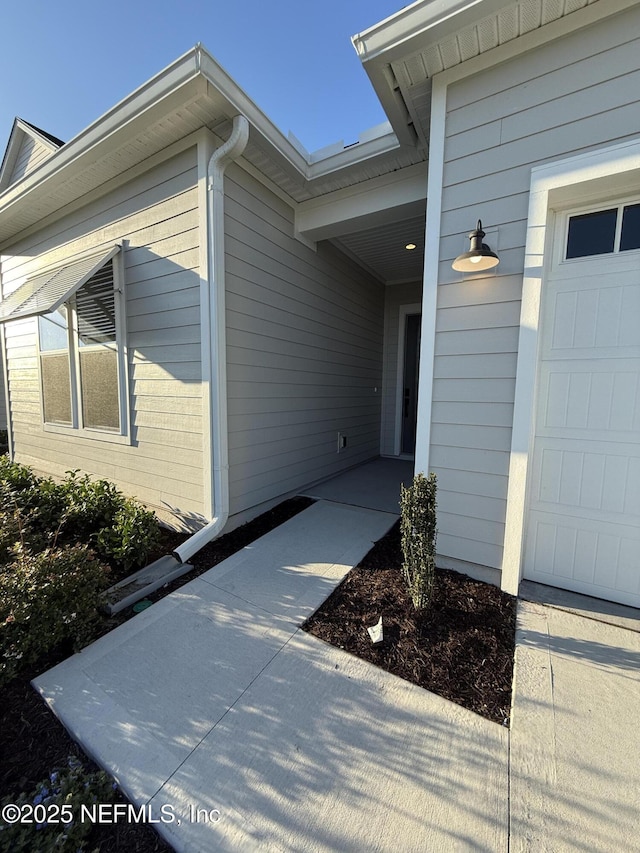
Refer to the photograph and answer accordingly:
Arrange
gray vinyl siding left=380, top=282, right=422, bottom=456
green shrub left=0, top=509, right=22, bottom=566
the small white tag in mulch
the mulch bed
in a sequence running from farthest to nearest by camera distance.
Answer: gray vinyl siding left=380, top=282, right=422, bottom=456, green shrub left=0, top=509, right=22, bottom=566, the small white tag in mulch, the mulch bed

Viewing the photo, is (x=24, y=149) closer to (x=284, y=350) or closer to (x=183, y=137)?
(x=183, y=137)

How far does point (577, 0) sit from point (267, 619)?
4013mm

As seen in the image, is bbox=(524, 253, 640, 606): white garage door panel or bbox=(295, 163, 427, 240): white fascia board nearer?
bbox=(524, 253, 640, 606): white garage door panel

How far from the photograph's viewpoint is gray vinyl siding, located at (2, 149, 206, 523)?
10.6 feet

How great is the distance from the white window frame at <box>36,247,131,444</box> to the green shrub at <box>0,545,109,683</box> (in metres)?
1.90

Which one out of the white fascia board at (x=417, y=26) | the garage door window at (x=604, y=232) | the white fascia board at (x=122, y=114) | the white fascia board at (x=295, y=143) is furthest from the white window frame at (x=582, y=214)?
the white fascia board at (x=122, y=114)

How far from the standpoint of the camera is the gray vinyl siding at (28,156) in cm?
445

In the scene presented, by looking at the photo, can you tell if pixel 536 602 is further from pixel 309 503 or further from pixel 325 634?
pixel 309 503

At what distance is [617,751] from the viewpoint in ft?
4.77

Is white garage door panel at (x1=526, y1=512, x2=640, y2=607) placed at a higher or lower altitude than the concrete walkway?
higher

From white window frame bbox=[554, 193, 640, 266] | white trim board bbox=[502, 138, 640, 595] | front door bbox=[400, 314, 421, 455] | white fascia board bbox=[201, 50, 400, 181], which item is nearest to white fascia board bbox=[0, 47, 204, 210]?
white fascia board bbox=[201, 50, 400, 181]

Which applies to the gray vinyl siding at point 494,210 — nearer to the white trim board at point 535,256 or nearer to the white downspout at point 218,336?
the white trim board at point 535,256

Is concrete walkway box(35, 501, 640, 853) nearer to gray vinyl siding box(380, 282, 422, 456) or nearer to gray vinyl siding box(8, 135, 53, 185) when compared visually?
gray vinyl siding box(380, 282, 422, 456)

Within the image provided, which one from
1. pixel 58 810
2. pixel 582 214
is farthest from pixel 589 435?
pixel 58 810
